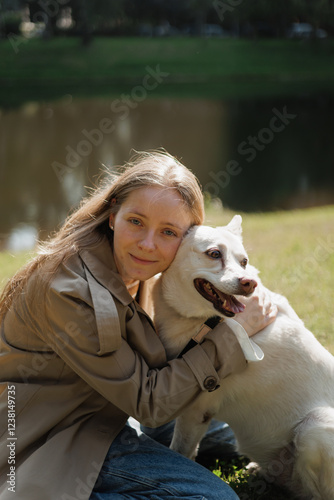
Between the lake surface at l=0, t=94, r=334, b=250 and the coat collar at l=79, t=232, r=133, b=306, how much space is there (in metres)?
7.77

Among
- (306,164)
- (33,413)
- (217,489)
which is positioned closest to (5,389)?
(33,413)

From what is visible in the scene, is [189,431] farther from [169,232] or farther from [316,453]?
[169,232]

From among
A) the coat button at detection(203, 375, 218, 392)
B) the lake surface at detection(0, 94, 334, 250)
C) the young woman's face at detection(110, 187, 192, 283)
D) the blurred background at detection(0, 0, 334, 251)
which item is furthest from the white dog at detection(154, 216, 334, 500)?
the lake surface at detection(0, 94, 334, 250)

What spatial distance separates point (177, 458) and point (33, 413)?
0.78 meters

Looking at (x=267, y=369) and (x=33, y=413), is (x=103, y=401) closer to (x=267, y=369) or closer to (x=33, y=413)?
(x=33, y=413)

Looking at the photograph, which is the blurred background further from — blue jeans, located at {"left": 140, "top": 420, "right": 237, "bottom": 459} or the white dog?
blue jeans, located at {"left": 140, "top": 420, "right": 237, "bottom": 459}

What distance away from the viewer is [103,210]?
3150 millimetres

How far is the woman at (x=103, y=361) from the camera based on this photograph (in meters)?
2.70

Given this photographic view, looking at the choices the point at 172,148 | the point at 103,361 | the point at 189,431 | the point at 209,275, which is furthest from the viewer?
the point at 172,148

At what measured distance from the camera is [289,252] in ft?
23.4

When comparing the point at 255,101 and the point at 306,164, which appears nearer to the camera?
the point at 306,164

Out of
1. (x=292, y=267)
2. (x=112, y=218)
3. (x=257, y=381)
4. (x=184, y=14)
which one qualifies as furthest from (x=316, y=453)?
(x=184, y=14)

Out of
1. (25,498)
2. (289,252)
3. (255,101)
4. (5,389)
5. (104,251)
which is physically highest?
(104,251)

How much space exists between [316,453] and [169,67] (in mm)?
34021
